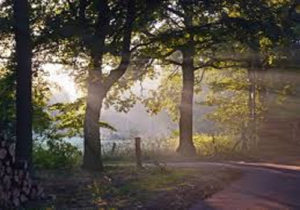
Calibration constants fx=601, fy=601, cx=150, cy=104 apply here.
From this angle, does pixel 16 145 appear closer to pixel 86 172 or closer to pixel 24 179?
pixel 24 179

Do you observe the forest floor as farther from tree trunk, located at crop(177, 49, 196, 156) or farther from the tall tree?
tree trunk, located at crop(177, 49, 196, 156)

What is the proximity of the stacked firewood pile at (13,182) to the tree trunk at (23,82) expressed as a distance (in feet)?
5.68

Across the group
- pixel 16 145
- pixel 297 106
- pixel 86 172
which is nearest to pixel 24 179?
pixel 16 145

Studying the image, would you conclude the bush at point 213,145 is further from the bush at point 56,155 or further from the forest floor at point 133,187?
the forest floor at point 133,187

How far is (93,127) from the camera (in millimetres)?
20391

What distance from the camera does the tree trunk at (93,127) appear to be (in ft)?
65.8

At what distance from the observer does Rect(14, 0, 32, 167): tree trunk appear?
14617 mm

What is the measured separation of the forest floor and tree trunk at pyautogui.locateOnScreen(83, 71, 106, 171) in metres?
0.61

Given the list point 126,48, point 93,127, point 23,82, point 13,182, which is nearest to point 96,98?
point 93,127

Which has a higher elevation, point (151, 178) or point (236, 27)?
point (236, 27)

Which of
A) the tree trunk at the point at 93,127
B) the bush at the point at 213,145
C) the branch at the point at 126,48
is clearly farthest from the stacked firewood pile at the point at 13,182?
the bush at the point at 213,145

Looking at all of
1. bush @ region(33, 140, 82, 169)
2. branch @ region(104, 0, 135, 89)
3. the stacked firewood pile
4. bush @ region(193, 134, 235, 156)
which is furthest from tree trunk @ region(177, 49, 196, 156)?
the stacked firewood pile

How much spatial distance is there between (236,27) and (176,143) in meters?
16.6

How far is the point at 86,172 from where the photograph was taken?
752 inches
